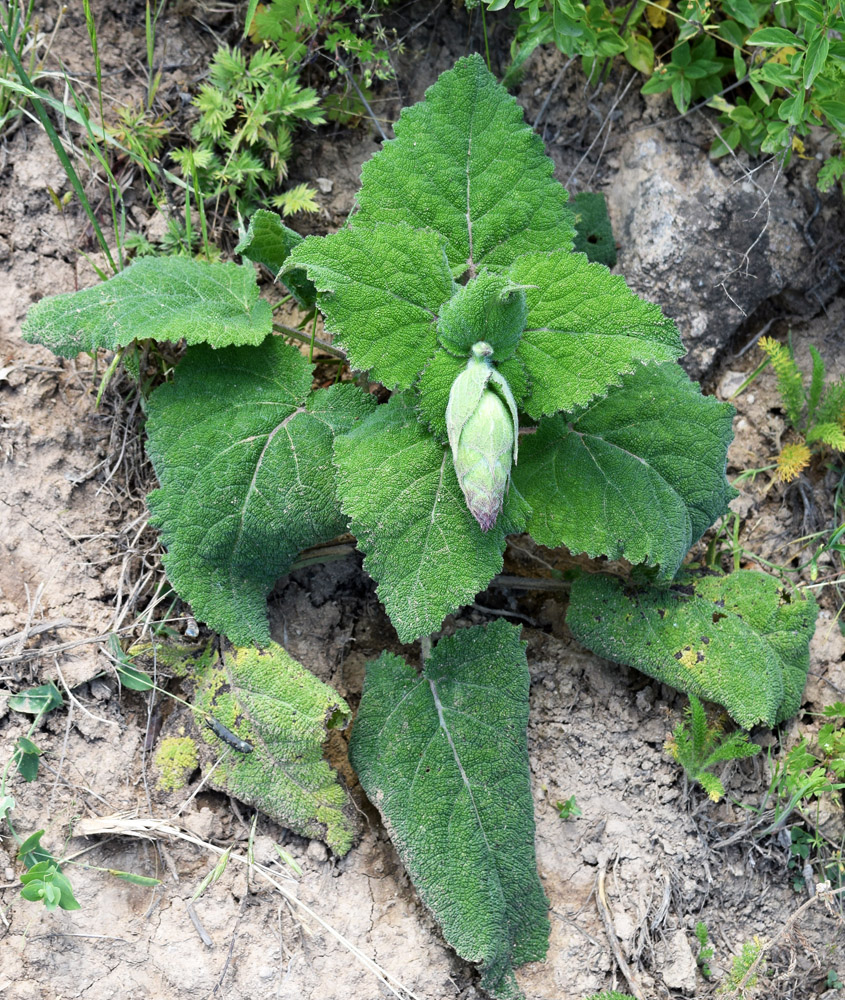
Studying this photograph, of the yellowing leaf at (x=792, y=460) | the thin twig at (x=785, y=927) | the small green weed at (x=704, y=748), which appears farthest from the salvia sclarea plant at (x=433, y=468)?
the thin twig at (x=785, y=927)

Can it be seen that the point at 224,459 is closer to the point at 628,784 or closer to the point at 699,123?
the point at 628,784

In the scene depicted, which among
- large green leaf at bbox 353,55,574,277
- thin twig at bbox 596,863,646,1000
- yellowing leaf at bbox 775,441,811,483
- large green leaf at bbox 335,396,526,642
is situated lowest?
thin twig at bbox 596,863,646,1000

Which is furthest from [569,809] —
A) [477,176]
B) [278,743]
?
[477,176]

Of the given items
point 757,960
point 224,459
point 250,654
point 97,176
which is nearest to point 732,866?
point 757,960

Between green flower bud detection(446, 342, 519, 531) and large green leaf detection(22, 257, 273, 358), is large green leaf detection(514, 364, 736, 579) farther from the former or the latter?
large green leaf detection(22, 257, 273, 358)

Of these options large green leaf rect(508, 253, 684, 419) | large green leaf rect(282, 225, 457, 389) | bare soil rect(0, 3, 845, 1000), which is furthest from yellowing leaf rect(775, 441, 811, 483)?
large green leaf rect(282, 225, 457, 389)

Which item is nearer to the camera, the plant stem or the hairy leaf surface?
the hairy leaf surface
